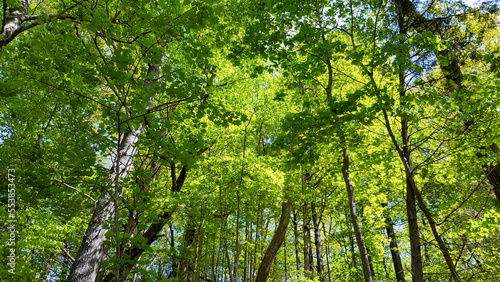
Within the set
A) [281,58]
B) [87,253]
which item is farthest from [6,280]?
[281,58]

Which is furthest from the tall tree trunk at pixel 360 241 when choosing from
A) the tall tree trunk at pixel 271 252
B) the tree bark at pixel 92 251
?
the tree bark at pixel 92 251

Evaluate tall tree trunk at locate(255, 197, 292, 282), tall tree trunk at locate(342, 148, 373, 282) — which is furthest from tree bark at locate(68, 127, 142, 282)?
tall tree trunk at locate(255, 197, 292, 282)

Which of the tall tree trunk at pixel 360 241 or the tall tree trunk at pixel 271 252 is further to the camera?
the tall tree trunk at pixel 271 252

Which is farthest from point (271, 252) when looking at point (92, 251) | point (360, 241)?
point (92, 251)

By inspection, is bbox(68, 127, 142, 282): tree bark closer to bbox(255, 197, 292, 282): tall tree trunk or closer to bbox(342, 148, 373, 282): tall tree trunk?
bbox(342, 148, 373, 282): tall tree trunk

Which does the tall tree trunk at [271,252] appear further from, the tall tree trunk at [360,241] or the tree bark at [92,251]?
the tree bark at [92,251]

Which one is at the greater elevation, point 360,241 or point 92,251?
point 360,241

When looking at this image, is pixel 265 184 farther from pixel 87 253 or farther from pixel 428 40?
pixel 428 40

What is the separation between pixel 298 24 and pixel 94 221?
4.96 metres

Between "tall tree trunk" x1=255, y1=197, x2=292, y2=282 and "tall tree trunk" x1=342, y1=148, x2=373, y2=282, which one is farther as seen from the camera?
"tall tree trunk" x1=255, y1=197, x2=292, y2=282

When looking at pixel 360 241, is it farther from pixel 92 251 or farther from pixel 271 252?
pixel 92 251

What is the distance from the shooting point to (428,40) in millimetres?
3041

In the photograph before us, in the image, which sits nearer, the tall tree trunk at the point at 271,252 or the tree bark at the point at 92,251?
the tree bark at the point at 92,251

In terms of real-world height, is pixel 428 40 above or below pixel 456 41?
below
